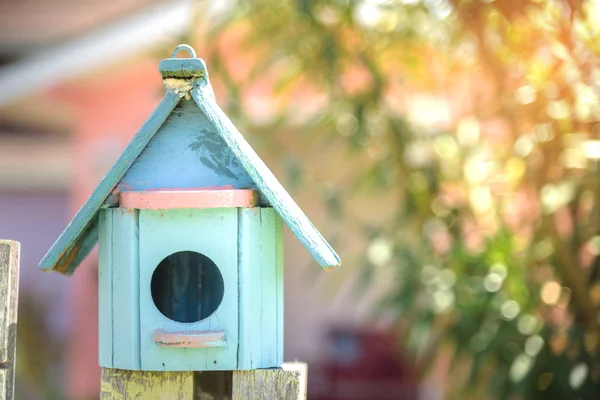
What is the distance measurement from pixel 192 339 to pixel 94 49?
3527 mm

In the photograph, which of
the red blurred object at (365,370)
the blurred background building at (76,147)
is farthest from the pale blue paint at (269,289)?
the red blurred object at (365,370)

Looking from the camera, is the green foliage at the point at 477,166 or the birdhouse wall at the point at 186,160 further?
the green foliage at the point at 477,166

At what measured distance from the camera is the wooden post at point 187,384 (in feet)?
5.61

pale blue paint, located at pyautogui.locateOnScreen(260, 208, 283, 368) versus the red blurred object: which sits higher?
pale blue paint, located at pyautogui.locateOnScreen(260, 208, 283, 368)

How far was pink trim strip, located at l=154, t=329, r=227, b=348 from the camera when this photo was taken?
1.68m

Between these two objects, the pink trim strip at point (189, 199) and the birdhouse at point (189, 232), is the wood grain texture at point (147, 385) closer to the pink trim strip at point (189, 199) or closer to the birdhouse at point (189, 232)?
the birdhouse at point (189, 232)

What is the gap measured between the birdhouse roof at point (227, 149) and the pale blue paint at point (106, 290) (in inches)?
1.5

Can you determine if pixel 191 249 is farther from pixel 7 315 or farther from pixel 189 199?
pixel 7 315

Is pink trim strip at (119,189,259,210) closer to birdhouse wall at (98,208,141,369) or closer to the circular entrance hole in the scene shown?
birdhouse wall at (98,208,141,369)

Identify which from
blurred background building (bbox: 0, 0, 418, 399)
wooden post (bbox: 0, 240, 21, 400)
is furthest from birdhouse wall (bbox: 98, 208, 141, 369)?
blurred background building (bbox: 0, 0, 418, 399)

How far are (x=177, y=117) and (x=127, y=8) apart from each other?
395 cm

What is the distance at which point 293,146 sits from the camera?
692cm

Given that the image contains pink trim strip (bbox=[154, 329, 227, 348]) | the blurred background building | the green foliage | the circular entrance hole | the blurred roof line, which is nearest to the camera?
pink trim strip (bbox=[154, 329, 227, 348])

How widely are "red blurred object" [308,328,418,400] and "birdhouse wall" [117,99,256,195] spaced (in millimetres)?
5304
